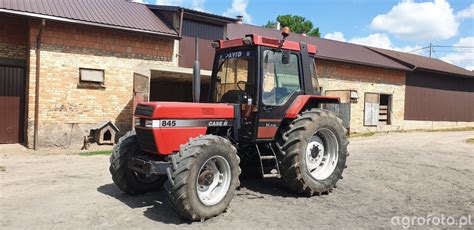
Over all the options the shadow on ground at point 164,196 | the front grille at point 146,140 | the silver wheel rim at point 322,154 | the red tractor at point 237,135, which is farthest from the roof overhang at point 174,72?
the front grille at point 146,140

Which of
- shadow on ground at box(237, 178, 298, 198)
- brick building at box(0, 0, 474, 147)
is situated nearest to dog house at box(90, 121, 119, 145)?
brick building at box(0, 0, 474, 147)

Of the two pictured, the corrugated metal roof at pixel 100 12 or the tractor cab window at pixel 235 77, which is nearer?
the tractor cab window at pixel 235 77

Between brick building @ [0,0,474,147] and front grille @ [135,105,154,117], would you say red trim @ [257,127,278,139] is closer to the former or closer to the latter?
front grille @ [135,105,154,117]

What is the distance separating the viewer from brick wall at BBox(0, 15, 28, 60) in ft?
43.0

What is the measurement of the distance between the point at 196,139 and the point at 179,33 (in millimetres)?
10723

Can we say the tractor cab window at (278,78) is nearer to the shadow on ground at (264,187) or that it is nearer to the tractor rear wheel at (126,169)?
the shadow on ground at (264,187)

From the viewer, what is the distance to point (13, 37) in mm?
13281

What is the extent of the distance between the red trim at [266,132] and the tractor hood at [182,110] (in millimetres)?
490

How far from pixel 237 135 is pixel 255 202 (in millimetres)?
1001

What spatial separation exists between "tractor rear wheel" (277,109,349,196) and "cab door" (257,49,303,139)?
0.88 feet

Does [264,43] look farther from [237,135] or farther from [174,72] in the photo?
[174,72]

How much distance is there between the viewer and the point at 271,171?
6.94 metres

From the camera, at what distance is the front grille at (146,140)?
5518mm

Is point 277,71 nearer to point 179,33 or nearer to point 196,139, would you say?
point 196,139
